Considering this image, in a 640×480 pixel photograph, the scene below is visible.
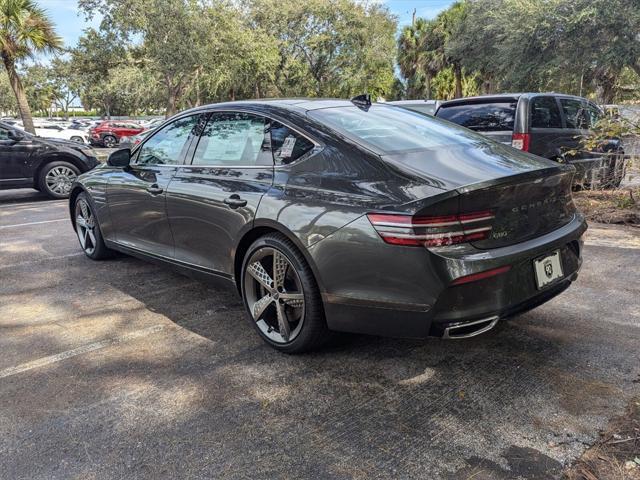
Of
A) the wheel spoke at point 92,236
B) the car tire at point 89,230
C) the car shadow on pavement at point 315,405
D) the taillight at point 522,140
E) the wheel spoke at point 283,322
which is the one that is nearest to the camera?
the car shadow on pavement at point 315,405

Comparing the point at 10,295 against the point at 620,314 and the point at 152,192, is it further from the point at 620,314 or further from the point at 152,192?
the point at 620,314

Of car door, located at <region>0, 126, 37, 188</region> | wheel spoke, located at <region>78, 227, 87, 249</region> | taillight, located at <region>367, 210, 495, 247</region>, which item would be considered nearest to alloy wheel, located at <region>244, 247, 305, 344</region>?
taillight, located at <region>367, 210, 495, 247</region>

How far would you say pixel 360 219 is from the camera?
2643 mm

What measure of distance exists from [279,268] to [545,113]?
5.61m

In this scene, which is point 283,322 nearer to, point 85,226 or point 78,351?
point 78,351

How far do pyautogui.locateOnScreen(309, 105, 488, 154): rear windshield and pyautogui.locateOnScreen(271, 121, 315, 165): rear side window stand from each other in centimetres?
18

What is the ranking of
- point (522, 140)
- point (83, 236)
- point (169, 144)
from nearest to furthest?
point (169, 144) → point (83, 236) → point (522, 140)

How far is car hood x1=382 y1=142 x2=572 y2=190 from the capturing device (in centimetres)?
262

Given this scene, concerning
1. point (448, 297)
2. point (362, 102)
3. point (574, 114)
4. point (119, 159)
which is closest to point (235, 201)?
point (362, 102)

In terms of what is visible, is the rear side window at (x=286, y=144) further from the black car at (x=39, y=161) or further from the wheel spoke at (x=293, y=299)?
the black car at (x=39, y=161)

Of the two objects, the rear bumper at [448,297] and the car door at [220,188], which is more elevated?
the car door at [220,188]

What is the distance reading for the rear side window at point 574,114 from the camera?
7.61m

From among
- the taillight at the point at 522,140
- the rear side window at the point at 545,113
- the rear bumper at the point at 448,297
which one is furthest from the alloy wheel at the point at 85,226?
the rear side window at the point at 545,113

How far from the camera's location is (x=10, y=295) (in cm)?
444
